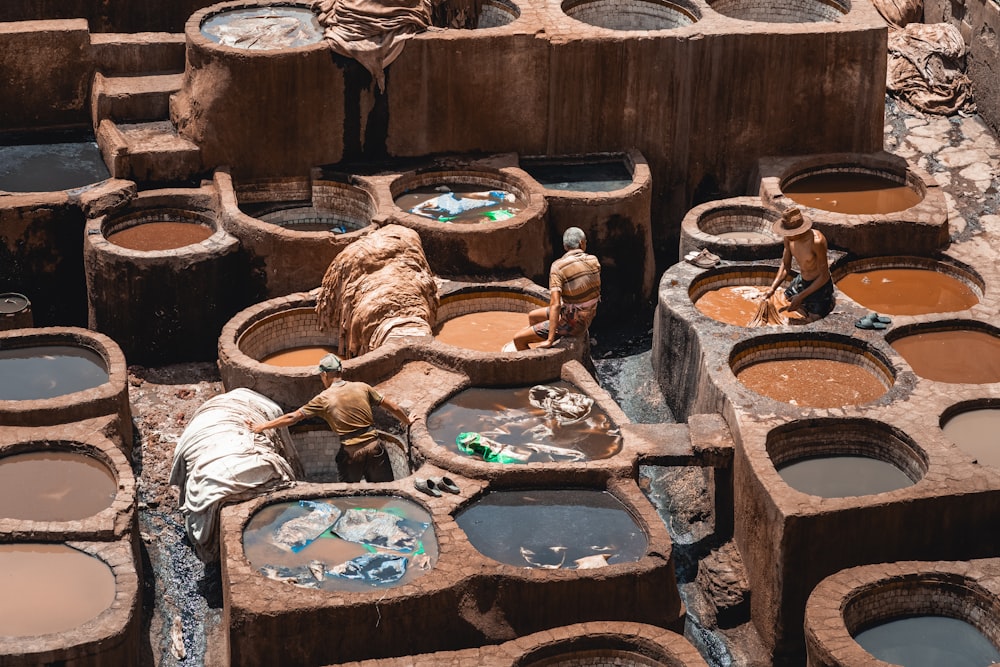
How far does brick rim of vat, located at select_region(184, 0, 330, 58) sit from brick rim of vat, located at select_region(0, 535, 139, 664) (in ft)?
23.3

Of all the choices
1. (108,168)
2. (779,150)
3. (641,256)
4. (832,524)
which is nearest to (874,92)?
(779,150)

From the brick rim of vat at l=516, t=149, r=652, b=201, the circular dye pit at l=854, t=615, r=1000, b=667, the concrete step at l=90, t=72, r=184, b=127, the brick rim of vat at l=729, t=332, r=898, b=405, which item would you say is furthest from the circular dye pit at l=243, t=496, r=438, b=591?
the concrete step at l=90, t=72, r=184, b=127

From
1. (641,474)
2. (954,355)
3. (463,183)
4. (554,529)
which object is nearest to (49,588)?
Result: (554,529)

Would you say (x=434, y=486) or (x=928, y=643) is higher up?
(x=434, y=486)

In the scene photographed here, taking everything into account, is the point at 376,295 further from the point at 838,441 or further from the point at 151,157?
the point at 838,441

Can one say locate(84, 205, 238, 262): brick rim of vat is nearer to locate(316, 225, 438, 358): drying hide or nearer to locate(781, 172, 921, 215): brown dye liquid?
locate(316, 225, 438, 358): drying hide

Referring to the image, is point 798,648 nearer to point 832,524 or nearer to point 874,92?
point 832,524

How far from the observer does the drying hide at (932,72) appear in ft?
79.7

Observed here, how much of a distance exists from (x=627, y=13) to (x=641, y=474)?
752cm

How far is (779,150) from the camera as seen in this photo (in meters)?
22.3

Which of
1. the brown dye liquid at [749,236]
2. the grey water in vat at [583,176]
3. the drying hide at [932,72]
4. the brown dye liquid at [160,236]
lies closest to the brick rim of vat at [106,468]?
the brown dye liquid at [160,236]

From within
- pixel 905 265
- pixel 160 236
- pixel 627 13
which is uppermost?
pixel 627 13

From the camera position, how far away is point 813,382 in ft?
59.2

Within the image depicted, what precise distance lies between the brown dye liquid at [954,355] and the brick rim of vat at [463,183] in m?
4.58
